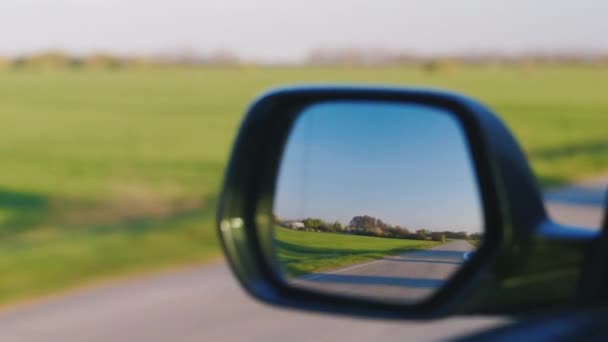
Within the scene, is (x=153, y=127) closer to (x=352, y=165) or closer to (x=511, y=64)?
(x=352, y=165)

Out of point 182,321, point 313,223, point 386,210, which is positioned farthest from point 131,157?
point 386,210

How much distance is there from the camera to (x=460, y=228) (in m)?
1.64

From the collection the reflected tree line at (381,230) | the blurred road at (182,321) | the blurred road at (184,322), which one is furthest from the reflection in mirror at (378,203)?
the blurred road at (184,322)

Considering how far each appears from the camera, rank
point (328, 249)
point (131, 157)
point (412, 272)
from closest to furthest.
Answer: point (412, 272)
point (328, 249)
point (131, 157)

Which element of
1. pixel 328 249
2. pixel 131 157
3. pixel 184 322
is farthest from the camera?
pixel 131 157

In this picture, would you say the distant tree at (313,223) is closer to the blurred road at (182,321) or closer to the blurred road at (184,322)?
the blurred road at (182,321)

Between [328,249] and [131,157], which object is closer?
[328,249]

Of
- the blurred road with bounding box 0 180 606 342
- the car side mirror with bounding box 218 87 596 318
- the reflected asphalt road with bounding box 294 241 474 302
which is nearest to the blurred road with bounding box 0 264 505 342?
the blurred road with bounding box 0 180 606 342

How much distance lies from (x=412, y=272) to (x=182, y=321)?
179 inches

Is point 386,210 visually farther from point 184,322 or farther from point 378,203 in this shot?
point 184,322

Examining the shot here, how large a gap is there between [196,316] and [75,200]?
11.8 meters

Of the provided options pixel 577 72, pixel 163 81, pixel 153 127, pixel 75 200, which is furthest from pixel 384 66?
pixel 75 200

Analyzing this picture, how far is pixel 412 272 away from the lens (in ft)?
5.38

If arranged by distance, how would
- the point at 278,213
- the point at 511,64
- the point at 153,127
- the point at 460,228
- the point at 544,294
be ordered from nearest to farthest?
the point at 544,294 → the point at 460,228 → the point at 278,213 → the point at 153,127 → the point at 511,64
